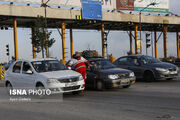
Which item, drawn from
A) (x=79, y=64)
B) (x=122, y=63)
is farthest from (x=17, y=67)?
(x=122, y=63)

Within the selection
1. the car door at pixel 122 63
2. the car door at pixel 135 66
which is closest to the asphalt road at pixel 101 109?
the car door at pixel 135 66

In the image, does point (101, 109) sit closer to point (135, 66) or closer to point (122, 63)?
point (135, 66)

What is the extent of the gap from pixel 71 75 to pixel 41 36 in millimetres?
24544

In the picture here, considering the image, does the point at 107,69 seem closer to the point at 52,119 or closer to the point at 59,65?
the point at 59,65

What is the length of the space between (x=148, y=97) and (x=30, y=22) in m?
30.4

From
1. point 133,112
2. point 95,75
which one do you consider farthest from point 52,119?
point 95,75

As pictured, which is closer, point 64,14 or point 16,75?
point 16,75

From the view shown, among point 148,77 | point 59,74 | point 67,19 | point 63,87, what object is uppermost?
point 67,19

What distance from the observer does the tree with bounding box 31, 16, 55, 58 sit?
32344 mm

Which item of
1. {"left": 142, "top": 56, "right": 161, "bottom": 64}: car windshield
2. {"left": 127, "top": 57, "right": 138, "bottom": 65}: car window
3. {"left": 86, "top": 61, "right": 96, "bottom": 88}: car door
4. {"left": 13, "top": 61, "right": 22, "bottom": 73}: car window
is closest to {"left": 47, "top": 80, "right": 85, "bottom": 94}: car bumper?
{"left": 86, "top": 61, "right": 96, "bottom": 88}: car door

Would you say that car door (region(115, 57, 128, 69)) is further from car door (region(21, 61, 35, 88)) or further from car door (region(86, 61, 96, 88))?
car door (region(21, 61, 35, 88))

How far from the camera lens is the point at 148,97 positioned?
9484 mm

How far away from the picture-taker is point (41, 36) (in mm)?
33625

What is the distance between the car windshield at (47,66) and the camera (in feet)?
34.1
